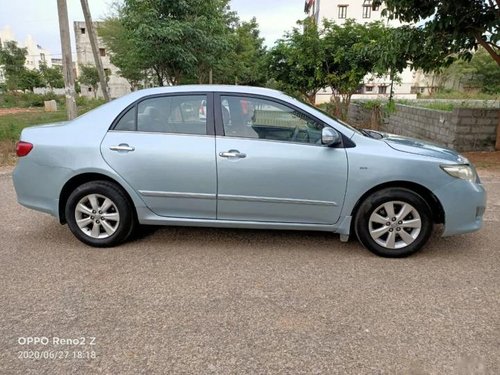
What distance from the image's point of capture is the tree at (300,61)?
11555 mm

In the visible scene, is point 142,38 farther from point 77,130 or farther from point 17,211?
point 77,130

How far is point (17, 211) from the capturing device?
4.98 meters

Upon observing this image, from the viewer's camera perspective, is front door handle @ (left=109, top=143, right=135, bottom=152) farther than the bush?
No

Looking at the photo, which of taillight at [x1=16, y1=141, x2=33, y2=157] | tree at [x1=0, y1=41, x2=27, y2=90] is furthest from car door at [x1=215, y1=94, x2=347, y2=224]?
tree at [x1=0, y1=41, x2=27, y2=90]

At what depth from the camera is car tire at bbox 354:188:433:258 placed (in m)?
3.47

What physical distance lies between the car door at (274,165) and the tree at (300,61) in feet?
28.5

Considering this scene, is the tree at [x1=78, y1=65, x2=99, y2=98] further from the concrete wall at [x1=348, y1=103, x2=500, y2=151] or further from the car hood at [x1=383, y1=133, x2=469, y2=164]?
the car hood at [x1=383, y1=133, x2=469, y2=164]

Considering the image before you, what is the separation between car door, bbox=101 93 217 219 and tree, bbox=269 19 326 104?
28.9 ft

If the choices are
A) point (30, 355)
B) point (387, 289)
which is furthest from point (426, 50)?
point (30, 355)

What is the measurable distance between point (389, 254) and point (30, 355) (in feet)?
9.73

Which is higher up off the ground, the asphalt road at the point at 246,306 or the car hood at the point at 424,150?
the car hood at the point at 424,150

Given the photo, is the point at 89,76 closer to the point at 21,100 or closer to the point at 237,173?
the point at 21,100

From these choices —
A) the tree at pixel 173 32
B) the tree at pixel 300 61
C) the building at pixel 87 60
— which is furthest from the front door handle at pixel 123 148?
the building at pixel 87 60
